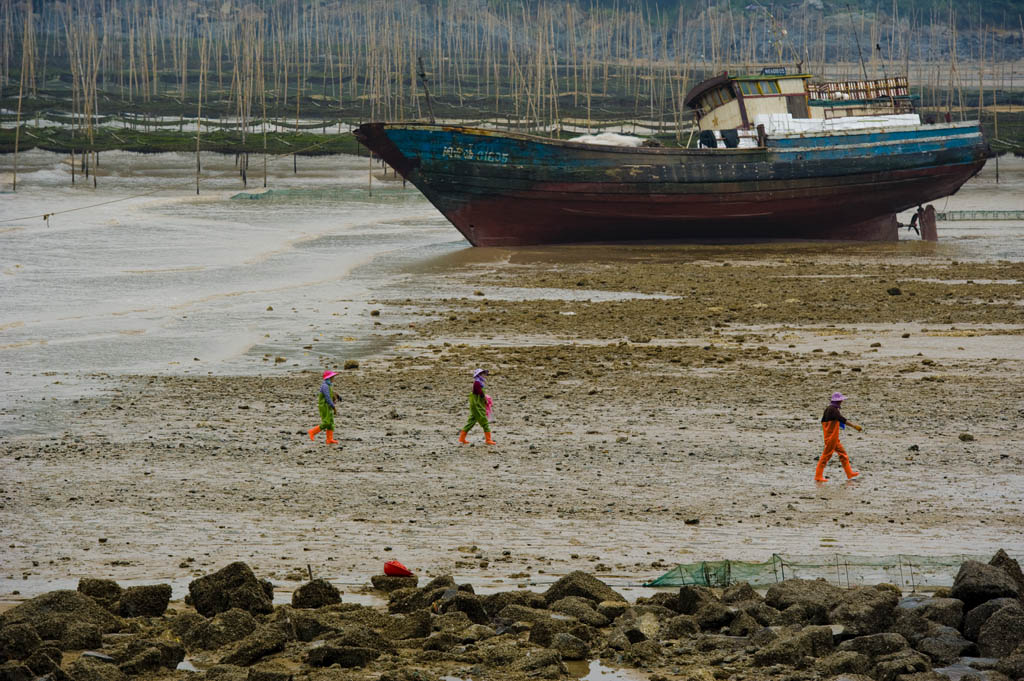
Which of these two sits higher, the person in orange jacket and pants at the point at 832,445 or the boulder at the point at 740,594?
the person in orange jacket and pants at the point at 832,445

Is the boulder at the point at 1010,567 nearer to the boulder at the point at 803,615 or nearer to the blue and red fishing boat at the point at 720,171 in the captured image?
the boulder at the point at 803,615

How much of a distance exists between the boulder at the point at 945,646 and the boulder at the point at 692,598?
1346 mm

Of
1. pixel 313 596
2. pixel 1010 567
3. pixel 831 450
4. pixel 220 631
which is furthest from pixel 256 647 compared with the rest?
pixel 831 450

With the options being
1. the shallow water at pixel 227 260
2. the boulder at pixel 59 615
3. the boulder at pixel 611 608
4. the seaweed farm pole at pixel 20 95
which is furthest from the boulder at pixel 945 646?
the seaweed farm pole at pixel 20 95

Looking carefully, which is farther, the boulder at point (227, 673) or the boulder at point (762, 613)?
the boulder at point (762, 613)

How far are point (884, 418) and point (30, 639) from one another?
9.93 meters

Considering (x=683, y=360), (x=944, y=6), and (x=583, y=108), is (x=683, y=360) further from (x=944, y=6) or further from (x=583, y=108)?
(x=944, y=6)

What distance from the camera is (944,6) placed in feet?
362

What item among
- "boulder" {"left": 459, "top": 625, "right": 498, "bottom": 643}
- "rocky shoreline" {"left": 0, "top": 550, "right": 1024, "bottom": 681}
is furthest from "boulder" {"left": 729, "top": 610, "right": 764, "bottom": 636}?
"boulder" {"left": 459, "top": 625, "right": 498, "bottom": 643}

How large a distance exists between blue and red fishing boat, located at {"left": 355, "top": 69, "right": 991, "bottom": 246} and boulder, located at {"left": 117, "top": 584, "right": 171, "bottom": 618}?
27.4m

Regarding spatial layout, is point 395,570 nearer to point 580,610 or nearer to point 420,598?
point 420,598

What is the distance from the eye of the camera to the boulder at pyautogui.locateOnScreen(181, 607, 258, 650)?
314 inches

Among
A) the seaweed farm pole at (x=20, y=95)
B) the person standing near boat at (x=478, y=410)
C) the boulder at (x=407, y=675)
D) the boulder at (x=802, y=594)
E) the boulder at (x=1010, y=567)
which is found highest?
the seaweed farm pole at (x=20, y=95)

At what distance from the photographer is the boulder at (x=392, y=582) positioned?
8.97 metres
